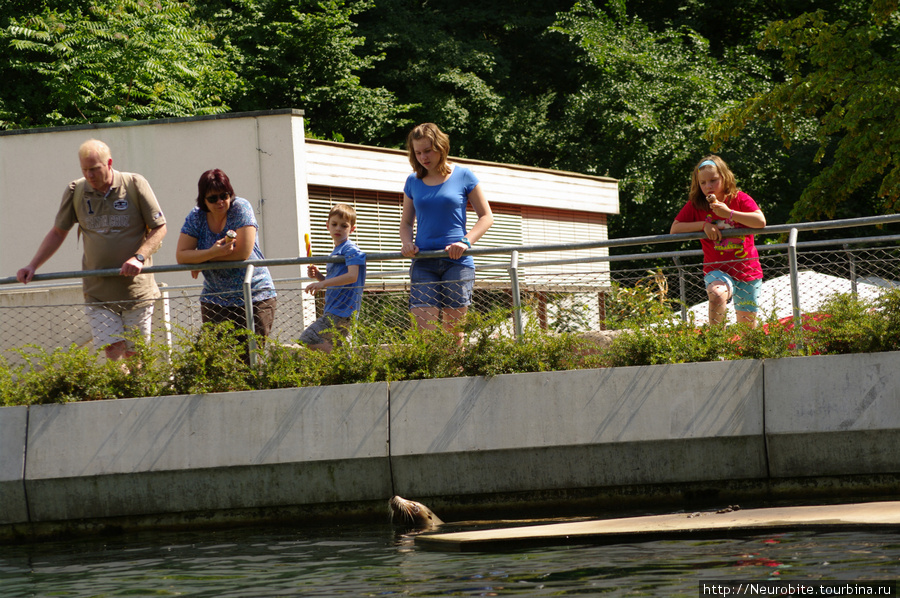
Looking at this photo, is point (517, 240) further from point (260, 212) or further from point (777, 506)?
point (777, 506)

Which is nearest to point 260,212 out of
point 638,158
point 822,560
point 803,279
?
point 803,279

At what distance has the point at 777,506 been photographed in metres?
6.66

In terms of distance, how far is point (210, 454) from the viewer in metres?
7.07

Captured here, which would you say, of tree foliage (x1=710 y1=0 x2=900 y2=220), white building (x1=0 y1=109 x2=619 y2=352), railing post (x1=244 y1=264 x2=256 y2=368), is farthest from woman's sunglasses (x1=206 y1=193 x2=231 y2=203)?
tree foliage (x1=710 y1=0 x2=900 y2=220)

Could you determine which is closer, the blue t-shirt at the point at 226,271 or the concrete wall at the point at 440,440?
the concrete wall at the point at 440,440

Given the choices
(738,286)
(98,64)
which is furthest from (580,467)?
(98,64)

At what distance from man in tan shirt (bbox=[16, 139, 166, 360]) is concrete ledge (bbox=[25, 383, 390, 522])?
0.70 metres

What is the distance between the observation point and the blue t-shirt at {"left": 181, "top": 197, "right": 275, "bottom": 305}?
7.61 metres

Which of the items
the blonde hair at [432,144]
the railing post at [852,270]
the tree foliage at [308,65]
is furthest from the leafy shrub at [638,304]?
the tree foliage at [308,65]

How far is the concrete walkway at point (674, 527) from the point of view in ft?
18.8

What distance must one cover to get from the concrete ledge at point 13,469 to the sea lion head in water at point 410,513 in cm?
245

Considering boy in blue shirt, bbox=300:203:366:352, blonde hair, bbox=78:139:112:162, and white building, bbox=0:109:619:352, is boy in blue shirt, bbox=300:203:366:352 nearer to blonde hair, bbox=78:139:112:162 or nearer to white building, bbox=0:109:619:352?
blonde hair, bbox=78:139:112:162

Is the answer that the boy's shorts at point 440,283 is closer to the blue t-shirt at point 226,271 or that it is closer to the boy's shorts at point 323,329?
the boy's shorts at point 323,329

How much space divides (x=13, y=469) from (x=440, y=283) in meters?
3.02
